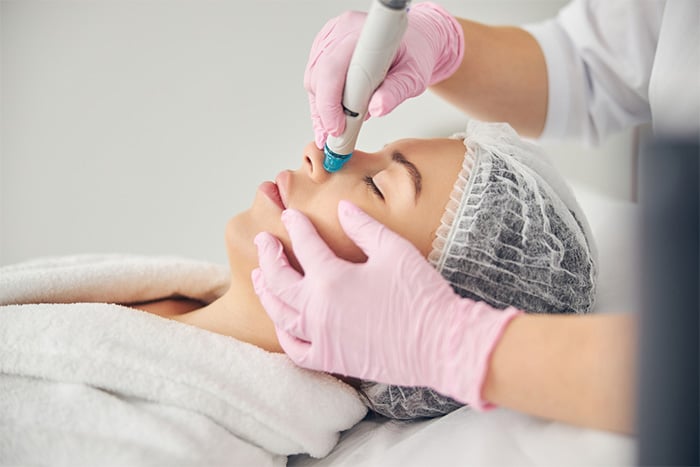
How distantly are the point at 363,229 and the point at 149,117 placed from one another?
1.30m

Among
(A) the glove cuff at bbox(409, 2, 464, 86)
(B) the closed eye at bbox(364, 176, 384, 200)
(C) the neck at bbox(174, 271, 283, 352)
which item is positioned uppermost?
(A) the glove cuff at bbox(409, 2, 464, 86)

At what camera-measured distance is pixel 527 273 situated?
3.55ft

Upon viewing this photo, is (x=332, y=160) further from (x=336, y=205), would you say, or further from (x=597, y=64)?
(x=597, y=64)

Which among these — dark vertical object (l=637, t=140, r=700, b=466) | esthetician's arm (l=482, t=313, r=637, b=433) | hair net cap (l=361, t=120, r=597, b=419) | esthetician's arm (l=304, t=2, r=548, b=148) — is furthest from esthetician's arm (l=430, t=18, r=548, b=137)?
dark vertical object (l=637, t=140, r=700, b=466)

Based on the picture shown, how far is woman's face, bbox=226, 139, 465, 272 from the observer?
109cm

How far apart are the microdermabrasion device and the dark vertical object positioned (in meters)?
0.53

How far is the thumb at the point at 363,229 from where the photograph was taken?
3.24 ft

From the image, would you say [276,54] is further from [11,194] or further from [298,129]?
[11,194]

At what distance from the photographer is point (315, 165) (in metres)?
1.16

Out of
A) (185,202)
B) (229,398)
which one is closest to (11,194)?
(185,202)

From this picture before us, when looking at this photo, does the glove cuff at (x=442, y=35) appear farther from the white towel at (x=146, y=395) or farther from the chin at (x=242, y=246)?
the white towel at (x=146, y=395)

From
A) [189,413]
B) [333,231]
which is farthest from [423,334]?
[189,413]

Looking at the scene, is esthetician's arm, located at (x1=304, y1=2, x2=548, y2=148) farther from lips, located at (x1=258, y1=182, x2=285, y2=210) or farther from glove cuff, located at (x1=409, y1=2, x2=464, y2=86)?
lips, located at (x1=258, y1=182, x2=285, y2=210)

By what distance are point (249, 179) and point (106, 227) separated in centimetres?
51
